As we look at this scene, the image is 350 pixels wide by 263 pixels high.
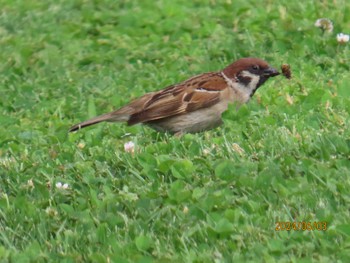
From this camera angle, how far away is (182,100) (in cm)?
983

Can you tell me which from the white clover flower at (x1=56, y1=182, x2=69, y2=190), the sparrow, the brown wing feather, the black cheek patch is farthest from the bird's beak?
the white clover flower at (x1=56, y1=182, x2=69, y2=190)

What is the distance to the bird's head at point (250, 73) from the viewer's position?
989 centimetres

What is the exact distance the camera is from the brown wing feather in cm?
970

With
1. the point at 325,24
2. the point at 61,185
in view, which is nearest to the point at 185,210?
the point at 61,185

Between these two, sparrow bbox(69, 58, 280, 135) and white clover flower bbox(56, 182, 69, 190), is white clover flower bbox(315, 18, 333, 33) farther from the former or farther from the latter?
white clover flower bbox(56, 182, 69, 190)

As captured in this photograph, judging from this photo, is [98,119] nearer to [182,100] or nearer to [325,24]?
[182,100]

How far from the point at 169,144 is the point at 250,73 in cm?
171

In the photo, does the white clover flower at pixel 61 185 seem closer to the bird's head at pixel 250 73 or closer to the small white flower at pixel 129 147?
the small white flower at pixel 129 147

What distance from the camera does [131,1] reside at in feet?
46.8

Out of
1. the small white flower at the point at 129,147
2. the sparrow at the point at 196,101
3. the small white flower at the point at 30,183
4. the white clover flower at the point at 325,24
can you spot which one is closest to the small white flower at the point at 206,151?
the small white flower at the point at 129,147

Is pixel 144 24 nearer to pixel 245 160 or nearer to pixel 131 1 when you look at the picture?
pixel 131 1

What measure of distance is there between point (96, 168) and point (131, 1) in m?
6.42

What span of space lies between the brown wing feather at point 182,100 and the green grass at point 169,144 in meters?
0.21

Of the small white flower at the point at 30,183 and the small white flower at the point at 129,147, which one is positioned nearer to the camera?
the small white flower at the point at 30,183
